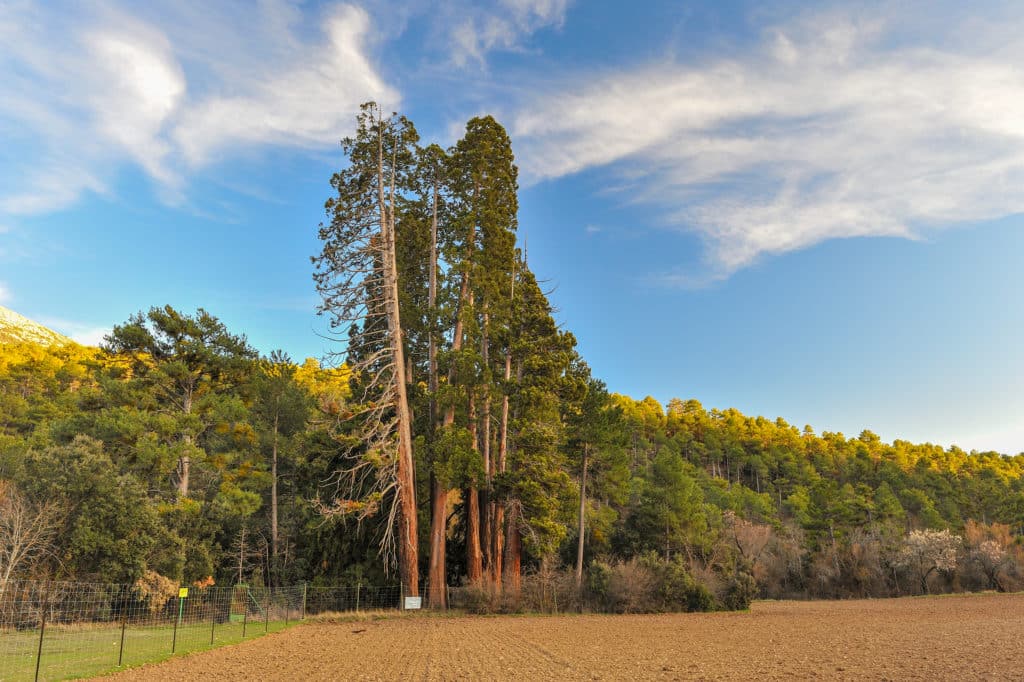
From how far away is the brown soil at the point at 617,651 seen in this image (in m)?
10.5

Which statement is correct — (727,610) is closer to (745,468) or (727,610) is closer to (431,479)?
(431,479)

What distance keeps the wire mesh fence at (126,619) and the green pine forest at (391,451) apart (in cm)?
99

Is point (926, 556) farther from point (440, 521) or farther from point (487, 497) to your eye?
point (440, 521)

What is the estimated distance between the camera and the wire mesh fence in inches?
467

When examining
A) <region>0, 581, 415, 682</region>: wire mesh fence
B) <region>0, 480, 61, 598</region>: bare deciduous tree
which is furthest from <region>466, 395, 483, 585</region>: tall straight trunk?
<region>0, 480, 61, 598</region>: bare deciduous tree

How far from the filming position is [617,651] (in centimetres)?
1393

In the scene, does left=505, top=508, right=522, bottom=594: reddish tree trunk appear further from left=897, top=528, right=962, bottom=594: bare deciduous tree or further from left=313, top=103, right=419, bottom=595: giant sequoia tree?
left=897, top=528, right=962, bottom=594: bare deciduous tree

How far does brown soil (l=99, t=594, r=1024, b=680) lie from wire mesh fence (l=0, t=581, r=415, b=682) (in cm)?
133

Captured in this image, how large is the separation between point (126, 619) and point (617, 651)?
19.3m

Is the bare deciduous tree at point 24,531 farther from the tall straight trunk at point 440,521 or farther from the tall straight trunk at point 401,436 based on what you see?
the tall straight trunk at point 440,521

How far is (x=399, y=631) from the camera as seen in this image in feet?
60.2

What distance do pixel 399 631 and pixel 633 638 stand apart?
6961 mm

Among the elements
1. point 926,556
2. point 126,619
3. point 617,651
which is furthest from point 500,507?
point 926,556

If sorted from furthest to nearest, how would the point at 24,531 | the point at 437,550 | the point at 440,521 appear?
the point at 440,521 → the point at 437,550 → the point at 24,531
